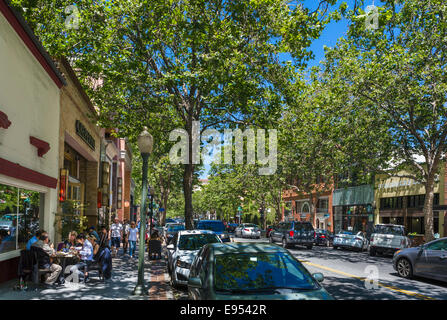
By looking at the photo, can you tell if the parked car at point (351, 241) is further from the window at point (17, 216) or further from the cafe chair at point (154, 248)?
the window at point (17, 216)

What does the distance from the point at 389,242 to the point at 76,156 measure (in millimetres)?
17174

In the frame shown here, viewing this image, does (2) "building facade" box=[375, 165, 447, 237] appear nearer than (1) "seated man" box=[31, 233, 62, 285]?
No

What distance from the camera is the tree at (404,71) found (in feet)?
64.1

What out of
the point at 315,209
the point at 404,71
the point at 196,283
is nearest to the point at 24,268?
the point at 196,283

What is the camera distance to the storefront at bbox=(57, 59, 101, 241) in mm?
14997

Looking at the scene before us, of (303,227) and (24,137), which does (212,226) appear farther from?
(24,137)

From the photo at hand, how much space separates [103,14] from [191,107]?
199 inches

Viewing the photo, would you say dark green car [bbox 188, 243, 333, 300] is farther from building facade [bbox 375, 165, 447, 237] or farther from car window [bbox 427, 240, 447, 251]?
building facade [bbox 375, 165, 447, 237]

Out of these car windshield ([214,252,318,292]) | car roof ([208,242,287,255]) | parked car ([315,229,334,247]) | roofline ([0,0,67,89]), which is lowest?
parked car ([315,229,334,247])

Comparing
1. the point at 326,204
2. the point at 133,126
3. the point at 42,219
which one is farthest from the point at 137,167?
the point at 42,219

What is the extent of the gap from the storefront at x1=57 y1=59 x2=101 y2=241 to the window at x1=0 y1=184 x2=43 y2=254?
79.3 inches

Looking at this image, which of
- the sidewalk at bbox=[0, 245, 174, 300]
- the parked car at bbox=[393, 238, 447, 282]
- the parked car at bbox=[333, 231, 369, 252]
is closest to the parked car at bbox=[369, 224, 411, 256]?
the parked car at bbox=[333, 231, 369, 252]

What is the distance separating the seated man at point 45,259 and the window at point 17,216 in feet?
3.02

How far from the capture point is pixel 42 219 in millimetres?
13367
